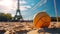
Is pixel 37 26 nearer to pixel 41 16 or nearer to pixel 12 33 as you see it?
pixel 41 16

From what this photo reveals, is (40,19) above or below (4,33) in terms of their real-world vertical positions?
above

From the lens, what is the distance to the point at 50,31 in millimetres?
10289

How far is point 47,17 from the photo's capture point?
36.1 feet

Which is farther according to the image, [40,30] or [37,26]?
[37,26]

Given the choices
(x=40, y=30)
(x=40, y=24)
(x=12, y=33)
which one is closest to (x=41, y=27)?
(x=40, y=24)

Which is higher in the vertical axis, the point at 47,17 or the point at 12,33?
the point at 47,17

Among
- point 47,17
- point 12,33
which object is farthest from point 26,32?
point 47,17

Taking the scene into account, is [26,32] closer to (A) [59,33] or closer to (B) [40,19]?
(B) [40,19]

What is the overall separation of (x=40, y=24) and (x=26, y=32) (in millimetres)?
1001

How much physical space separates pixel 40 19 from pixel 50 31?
1051 mm

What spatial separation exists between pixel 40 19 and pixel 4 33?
2.24 metres

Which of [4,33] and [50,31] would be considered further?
[4,33]

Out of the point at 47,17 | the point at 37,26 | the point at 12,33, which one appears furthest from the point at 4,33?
the point at 47,17

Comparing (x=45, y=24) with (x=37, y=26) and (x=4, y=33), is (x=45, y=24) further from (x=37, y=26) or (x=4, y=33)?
(x=4, y=33)
